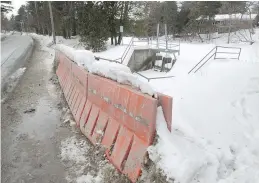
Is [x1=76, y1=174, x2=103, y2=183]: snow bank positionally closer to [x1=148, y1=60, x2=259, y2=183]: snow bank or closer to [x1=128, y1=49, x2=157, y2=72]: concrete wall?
[x1=148, y1=60, x2=259, y2=183]: snow bank

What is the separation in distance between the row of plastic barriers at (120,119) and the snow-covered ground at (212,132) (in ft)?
0.93

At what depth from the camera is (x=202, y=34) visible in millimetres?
41938

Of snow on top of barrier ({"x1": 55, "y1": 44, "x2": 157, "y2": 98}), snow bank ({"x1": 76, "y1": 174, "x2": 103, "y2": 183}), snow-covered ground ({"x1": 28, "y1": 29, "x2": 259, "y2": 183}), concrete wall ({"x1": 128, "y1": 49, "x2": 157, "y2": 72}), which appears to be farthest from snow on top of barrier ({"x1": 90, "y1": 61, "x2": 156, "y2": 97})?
concrete wall ({"x1": 128, "y1": 49, "x2": 157, "y2": 72})

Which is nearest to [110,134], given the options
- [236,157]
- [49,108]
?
[236,157]

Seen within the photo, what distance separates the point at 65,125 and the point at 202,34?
3654 cm

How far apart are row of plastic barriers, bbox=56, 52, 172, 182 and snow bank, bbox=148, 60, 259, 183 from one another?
0.29 meters

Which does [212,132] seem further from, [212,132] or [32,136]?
[32,136]

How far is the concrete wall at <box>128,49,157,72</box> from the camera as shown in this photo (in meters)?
21.9

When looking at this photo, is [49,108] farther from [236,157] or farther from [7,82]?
[236,157]

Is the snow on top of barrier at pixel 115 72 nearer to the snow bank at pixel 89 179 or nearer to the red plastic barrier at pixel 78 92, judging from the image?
the red plastic barrier at pixel 78 92

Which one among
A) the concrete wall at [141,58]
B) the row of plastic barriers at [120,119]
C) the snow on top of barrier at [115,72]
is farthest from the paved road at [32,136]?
the concrete wall at [141,58]

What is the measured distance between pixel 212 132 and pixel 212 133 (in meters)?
0.06

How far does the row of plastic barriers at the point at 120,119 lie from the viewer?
5.29 metres

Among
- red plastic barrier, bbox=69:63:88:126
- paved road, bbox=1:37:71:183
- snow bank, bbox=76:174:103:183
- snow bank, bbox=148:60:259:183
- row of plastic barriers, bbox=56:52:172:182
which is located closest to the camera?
snow bank, bbox=148:60:259:183
